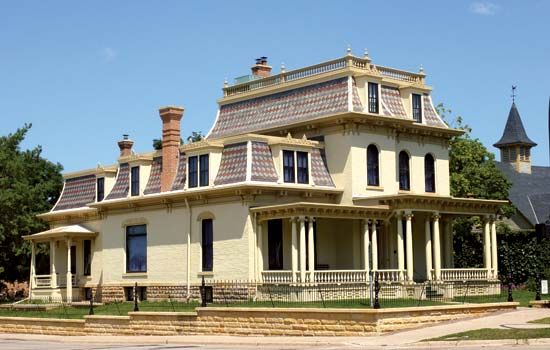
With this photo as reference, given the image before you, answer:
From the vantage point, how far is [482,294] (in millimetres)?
45188

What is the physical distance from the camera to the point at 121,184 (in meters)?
51.4

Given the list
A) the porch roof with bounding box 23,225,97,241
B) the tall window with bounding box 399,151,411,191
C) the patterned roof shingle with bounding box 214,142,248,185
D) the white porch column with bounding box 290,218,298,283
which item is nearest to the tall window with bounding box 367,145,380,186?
the tall window with bounding box 399,151,411,191

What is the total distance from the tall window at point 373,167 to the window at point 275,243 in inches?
189

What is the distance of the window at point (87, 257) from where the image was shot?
5462cm

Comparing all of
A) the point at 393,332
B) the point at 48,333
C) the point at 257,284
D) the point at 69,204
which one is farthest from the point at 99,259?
the point at 393,332

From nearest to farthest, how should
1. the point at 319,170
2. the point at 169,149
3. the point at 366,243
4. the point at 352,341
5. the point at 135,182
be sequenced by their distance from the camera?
the point at 352,341 < the point at 366,243 < the point at 319,170 < the point at 169,149 < the point at 135,182

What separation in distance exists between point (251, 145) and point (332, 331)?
1300 centimetres

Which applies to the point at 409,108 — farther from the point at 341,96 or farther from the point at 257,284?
the point at 257,284

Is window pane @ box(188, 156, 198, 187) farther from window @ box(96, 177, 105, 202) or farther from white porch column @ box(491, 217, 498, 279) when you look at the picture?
white porch column @ box(491, 217, 498, 279)

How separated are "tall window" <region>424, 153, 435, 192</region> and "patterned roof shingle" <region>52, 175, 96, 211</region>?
62.6ft

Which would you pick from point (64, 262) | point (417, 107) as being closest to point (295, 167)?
point (417, 107)

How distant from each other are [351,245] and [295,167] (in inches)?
180

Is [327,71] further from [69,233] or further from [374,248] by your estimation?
[69,233]

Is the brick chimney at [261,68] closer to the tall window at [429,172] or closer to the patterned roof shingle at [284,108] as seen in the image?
the patterned roof shingle at [284,108]
